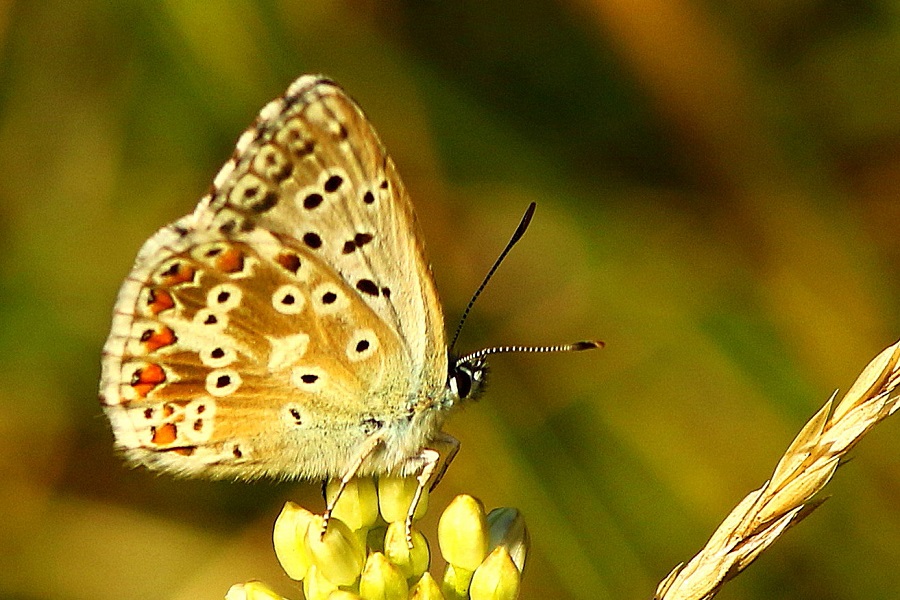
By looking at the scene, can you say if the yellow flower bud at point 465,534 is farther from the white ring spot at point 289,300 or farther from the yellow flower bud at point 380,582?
the white ring spot at point 289,300

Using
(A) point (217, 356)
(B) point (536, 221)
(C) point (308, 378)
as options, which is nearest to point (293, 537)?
(C) point (308, 378)

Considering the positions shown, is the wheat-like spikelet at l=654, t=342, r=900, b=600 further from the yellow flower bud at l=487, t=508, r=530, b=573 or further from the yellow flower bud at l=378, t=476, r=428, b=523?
the yellow flower bud at l=378, t=476, r=428, b=523

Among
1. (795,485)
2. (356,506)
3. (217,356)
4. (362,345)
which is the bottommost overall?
(795,485)

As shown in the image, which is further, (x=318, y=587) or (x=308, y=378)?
(x=308, y=378)

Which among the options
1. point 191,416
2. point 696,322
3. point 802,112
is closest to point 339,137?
point 191,416

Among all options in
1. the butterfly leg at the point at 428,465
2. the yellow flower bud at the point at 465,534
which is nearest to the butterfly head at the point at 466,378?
the butterfly leg at the point at 428,465

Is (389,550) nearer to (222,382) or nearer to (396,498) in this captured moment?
(396,498)

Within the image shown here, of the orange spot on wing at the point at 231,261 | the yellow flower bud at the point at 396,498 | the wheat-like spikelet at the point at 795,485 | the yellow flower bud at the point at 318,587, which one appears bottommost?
the wheat-like spikelet at the point at 795,485
